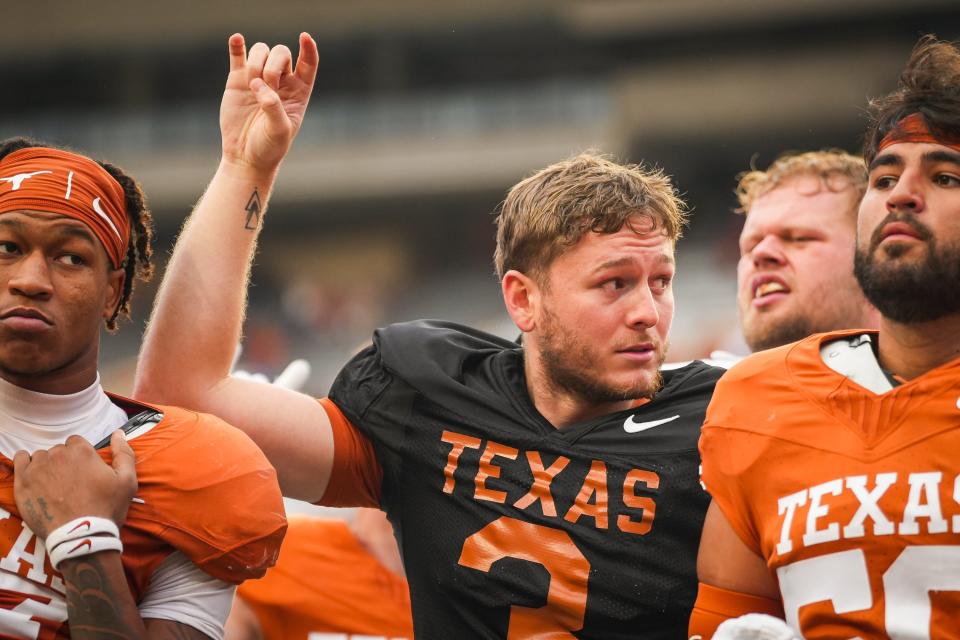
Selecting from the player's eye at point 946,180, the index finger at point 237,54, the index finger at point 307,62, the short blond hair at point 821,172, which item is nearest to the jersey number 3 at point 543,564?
the player's eye at point 946,180

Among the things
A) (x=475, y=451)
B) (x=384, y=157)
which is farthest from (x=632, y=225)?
(x=384, y=157)

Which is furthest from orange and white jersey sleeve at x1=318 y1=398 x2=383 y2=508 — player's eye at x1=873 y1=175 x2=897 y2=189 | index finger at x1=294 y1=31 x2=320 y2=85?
player's eye at x1=873 y1=175 x2=897 y2=189

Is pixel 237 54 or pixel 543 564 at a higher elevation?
pixel 237 54

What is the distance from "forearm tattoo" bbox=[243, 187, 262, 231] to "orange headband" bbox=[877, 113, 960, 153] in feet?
4.71

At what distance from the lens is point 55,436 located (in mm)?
2291

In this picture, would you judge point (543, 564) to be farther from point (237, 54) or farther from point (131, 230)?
point (237, 54)

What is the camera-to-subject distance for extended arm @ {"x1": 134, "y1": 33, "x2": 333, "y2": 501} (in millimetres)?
2676

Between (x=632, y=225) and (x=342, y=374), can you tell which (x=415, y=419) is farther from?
(x=632, y=225)

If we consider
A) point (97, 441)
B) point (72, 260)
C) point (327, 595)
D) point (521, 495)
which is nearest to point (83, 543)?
point (97, 441)

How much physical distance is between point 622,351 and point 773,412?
48cm

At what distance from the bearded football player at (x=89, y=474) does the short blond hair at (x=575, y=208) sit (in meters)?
0.85

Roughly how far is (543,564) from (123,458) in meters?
0.89

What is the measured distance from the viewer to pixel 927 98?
2.26m

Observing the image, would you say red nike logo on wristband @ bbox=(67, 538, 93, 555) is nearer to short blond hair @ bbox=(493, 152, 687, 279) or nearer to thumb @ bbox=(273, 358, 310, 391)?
Answer: short blond hair @ bbox=(493, 152, 687, 279)
